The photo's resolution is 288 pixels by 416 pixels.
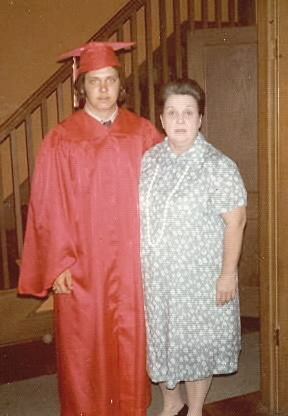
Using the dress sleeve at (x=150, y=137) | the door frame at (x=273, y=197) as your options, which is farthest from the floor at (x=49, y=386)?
the dress sleeve at (x=150, y=137)

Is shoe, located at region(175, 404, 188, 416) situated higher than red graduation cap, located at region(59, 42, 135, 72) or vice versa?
red graduation cap, located at region(59, 42, 135, 72)

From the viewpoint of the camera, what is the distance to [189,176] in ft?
6.82

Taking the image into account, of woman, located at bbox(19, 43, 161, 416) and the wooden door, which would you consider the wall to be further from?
woman, located at bbox(19, 43, 161, 416)

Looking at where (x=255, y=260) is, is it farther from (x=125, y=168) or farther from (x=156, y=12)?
(x=156, y=12)

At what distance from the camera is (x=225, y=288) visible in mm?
2129

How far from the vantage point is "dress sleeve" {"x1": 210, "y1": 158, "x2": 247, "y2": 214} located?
2.04 metres

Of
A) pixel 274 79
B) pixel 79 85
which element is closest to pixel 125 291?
pixel 79 85

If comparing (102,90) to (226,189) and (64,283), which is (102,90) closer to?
(226,189)

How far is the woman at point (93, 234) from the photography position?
216 centimetres

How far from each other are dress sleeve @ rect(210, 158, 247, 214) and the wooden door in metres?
1.37

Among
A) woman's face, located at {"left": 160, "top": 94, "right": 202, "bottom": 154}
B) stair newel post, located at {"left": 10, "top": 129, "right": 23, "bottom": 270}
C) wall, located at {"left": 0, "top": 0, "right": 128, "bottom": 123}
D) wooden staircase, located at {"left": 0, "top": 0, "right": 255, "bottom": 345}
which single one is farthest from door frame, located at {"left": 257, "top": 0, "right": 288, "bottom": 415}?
wall, located at {"left": 0, "top": 0, "right": 128, "bottom": 123}

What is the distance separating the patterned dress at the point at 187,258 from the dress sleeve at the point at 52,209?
0.97ft

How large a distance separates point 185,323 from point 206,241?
1.11 feet

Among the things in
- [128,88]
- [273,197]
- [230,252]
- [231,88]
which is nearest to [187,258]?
[230,252]
